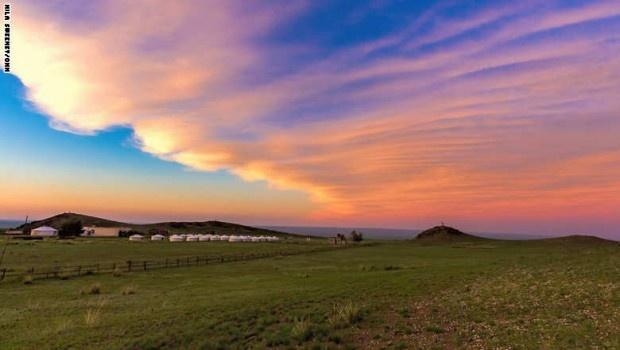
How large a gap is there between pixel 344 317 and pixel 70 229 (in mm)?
166874

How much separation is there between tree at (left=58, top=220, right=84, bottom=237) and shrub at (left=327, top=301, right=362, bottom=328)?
161982mm

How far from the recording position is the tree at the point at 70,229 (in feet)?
511

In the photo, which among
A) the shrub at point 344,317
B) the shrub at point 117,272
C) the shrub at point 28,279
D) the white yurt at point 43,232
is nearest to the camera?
the shrub at point 344,317

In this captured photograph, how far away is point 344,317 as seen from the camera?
58.1 ft

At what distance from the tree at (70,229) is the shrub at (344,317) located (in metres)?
162

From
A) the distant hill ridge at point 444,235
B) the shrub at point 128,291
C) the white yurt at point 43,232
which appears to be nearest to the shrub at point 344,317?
the shrub at point 128,291

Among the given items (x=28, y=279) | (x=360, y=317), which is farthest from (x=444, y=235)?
(x=360, y=317)

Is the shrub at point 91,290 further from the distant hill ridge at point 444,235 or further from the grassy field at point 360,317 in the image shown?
the distant hill ridge at point 444,235

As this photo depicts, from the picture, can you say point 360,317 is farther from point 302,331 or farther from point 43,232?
point 43,232

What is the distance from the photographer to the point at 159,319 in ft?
66.1

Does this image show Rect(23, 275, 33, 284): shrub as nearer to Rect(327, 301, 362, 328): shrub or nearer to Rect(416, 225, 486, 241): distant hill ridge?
Rect(327, 301, 362, 328): shrub

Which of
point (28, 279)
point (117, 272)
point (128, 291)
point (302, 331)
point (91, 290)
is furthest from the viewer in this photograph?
point (117, 272)

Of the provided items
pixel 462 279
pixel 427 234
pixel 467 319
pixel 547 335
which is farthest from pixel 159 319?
pixel 427 234

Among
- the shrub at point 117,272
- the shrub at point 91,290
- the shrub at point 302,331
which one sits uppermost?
the shrub at point 302,331
